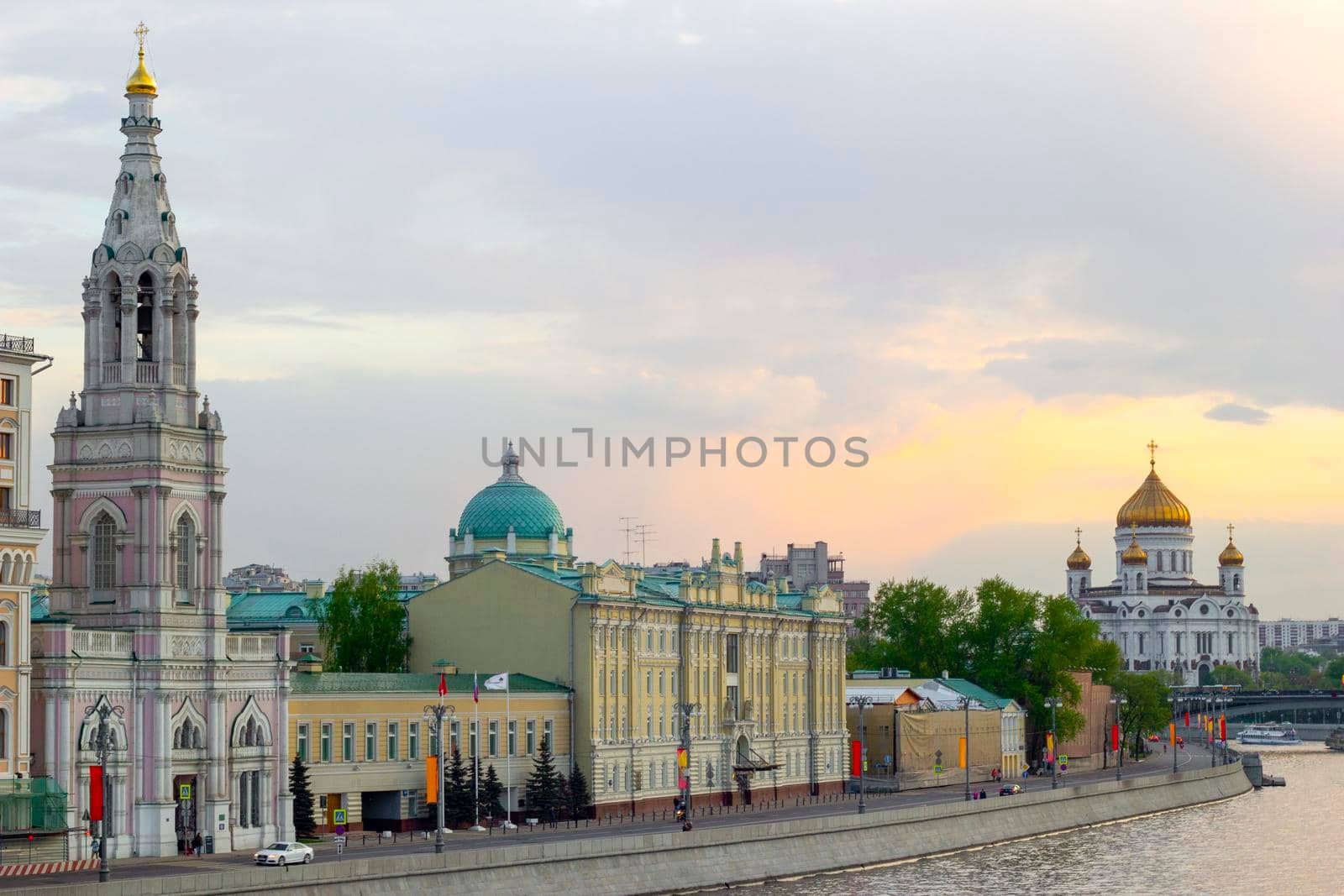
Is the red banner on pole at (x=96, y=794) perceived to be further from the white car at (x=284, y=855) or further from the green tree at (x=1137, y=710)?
the green tree at (x=1137, y=710)

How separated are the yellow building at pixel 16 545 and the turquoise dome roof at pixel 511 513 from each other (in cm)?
4463

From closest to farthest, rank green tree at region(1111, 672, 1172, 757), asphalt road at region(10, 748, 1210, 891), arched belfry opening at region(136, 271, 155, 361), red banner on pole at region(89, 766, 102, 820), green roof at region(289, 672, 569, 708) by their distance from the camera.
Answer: asphalt road at region(10, 748, 1210, 891) < red banner on pole at region(89, 766, 102, 820) < arched belfry opening at region(136, 271, 155, 361) < green roof at region(289, 672, 569, 708) < green tree at region(1111, 672, 1172, 757)

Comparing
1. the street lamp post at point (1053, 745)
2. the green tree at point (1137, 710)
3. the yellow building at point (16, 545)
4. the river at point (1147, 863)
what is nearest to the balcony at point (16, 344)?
the yellow building at point (16, 545)

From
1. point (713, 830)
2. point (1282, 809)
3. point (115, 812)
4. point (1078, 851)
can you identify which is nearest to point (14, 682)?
point (115, 812)

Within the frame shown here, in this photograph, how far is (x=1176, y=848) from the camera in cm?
9925

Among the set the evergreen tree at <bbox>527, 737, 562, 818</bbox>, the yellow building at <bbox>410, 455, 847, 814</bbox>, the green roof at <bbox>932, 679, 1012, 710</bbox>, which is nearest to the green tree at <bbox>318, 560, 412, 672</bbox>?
the yellow building at <bbox>410, 455, 847, 814</bbox>

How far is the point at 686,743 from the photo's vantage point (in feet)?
301

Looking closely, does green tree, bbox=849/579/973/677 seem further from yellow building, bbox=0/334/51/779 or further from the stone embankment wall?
yellow building, bbox=0/334/51/779

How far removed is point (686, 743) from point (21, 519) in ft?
106

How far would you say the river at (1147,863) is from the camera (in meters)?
83.1

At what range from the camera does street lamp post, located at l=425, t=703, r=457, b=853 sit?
226ft

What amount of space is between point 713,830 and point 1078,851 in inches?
985

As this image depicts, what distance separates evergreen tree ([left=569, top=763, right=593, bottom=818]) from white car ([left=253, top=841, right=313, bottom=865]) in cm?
2553

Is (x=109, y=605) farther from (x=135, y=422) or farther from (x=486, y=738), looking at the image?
(x=486, y=738)
